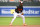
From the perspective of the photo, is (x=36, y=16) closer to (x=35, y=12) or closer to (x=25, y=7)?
(x=35, y=12)

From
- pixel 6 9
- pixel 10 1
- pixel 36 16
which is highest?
pixel 10 1

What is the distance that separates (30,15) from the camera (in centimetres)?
1041

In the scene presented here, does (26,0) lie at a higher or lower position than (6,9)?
higher

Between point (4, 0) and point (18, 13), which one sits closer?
point (18, 13)

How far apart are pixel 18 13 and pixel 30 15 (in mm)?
3829

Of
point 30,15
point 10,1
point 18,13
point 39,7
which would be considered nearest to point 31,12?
point 30,15

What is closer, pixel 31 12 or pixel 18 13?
pixel 18 13

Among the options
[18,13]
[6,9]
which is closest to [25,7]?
[6,9]

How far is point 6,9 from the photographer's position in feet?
34.3

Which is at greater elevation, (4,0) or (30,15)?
(4,0)

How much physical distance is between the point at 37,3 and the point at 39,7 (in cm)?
44

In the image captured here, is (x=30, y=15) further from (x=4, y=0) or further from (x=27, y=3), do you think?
(x=4, y=0)

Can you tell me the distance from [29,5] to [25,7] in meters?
0.44

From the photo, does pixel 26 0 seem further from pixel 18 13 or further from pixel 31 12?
pixel 18 13
